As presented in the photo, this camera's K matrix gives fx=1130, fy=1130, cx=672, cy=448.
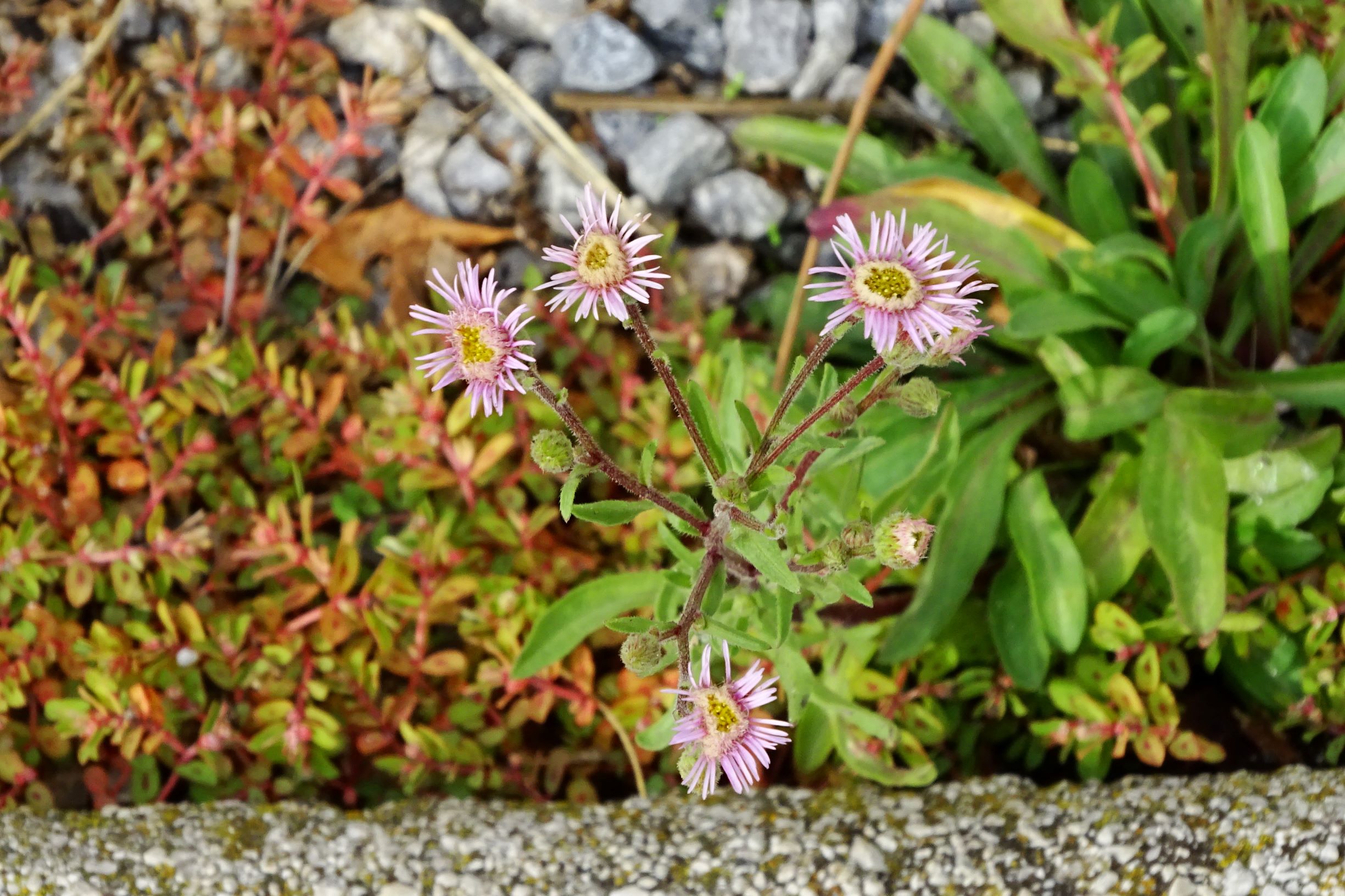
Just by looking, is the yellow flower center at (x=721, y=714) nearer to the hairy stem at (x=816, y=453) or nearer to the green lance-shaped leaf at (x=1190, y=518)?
the hairy stem at (x=816, y=453)

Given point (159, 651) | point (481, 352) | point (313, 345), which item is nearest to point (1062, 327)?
point (481, 352)

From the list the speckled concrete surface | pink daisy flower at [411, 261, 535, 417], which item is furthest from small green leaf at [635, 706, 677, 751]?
pink daisy flower at [411, 261, 535, 417]

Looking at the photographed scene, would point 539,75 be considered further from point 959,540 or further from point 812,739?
point 812,739

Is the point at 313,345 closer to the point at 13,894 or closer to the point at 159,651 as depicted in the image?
the point at 159,651

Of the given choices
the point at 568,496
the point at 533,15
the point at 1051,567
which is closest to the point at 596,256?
the point at 568,496

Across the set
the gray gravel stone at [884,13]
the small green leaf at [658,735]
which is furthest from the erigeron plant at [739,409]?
the gray gravel stone at [884,13]
